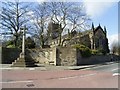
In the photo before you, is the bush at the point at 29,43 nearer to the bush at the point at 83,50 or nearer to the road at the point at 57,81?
the bush at the point at 83,50

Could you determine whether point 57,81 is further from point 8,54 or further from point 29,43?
point 29,43

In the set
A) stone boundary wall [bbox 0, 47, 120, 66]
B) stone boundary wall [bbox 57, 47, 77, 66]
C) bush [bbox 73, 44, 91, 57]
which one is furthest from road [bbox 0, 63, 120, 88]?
bush [bbox 73, 44, 91, 57]

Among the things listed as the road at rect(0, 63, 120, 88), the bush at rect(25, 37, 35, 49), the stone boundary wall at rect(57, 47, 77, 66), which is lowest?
the road at rect(0, 63, 120, 88)

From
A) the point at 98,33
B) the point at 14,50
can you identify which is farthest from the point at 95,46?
the point at 14,50

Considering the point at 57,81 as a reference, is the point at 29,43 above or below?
above

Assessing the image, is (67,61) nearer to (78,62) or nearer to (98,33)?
(78,62)

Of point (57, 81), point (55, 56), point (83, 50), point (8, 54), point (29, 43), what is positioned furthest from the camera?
point (29, 43)

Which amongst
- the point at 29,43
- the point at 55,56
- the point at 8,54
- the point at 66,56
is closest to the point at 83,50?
the point at 66,56

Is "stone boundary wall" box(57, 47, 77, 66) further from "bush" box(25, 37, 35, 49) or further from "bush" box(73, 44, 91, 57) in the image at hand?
"bush" box(25, 37, 35, 49)

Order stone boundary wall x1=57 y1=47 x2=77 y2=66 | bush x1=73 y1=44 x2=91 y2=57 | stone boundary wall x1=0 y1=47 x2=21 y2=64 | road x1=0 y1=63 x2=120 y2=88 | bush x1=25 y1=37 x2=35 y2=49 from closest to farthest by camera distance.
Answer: road x1=0 y1=63 x2=120 y2=88, stone boundary wall x1=57 y1=47 x2=77 y2=66, bush x1=73 y1=44 x2=91 y2=57, stone boundary wall x1=0 y1=47 x2=21 y2=64, bush x1=25 y1=37 x2=35 y2=49

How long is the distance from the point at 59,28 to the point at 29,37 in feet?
21.1

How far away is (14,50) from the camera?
39.1 m

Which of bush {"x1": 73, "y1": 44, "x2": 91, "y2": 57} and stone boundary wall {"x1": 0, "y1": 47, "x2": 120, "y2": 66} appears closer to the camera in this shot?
stone boundary wall {"x1": 0, "y1": 47, "x2": 120, "y2": 66}

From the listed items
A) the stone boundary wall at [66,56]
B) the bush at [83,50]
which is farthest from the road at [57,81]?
the bush at [83,50]
